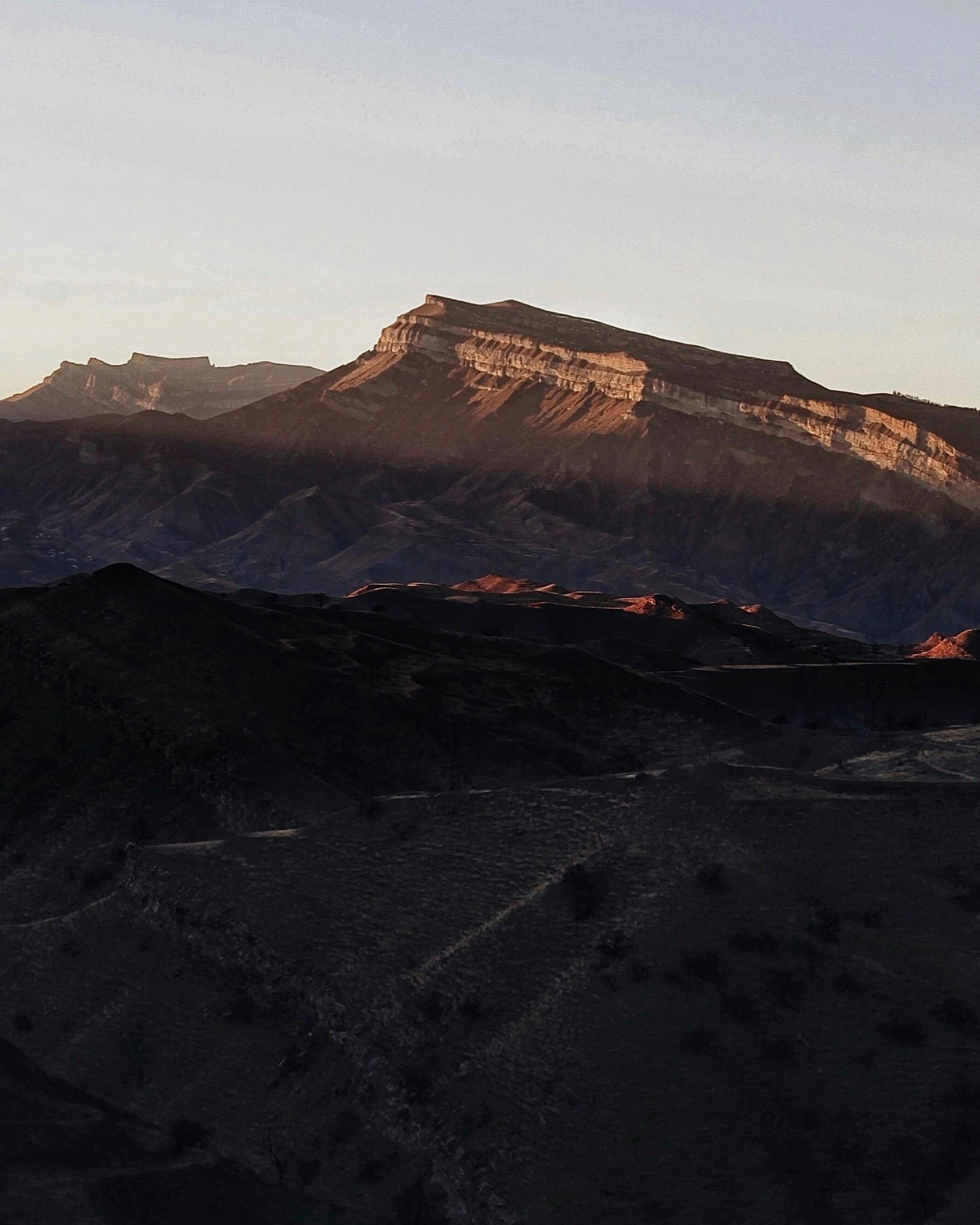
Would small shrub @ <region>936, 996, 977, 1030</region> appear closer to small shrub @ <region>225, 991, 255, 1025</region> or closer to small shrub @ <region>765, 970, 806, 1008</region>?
small shrub @ <region>765, 970, 806, 1008</region>

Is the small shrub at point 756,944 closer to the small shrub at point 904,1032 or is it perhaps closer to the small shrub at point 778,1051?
the small shrub at point 778,1051

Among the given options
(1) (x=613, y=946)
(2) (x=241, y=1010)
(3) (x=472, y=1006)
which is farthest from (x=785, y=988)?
(2) (x=241, y=1010)

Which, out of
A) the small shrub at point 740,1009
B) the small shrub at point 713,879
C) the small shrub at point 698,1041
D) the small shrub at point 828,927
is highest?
the small shrub at point 713,879

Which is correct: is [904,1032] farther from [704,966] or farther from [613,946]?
[613,946]

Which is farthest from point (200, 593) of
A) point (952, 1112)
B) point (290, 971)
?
point (952, 1112)

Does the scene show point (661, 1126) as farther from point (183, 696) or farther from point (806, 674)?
point (806, 674)

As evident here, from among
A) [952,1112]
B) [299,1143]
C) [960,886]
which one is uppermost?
[960,886]

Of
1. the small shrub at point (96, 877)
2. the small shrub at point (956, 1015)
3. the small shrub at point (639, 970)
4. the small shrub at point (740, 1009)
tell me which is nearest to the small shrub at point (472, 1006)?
the small shrub at point (639, 970)

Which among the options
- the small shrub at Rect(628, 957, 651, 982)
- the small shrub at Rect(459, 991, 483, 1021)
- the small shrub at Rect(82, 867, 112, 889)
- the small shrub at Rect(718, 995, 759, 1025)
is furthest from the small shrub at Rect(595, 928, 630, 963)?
the small shrub at Rect(82, 867, 112, 889)
